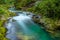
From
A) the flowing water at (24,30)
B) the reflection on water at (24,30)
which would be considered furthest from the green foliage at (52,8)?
the reflection on water at (24,30)

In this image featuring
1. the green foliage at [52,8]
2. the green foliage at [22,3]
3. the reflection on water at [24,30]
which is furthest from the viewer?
the green foliage at [22,3]

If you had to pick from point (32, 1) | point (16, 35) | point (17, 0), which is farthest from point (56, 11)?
point (17, 0)

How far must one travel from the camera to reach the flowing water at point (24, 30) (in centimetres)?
2612

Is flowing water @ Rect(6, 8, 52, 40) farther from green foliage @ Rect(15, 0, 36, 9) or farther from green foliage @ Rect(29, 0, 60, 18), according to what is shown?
green foliage @ Rect(15, 0, 36, 9)

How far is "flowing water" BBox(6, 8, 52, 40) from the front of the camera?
26.1 metres

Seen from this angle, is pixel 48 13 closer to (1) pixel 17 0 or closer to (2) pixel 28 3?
(2) pixel 28 3

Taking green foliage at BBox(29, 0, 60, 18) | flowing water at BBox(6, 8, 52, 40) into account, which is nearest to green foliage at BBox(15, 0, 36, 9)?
flowing water at BBox(6, 8, 52, 40)

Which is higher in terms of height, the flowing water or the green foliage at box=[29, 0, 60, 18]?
the green foliage at box=[29, 0, 60, 18]

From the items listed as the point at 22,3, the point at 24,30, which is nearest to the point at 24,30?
the point at 24,30

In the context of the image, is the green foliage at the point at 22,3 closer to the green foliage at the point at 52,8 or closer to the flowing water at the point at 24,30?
the flowing water at the point at 24,30

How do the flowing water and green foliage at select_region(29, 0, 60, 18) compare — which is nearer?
the flowing water

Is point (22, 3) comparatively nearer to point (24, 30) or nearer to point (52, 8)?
point (52, 8)

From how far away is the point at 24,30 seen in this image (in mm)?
30312

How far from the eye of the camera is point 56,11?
31.2 m
